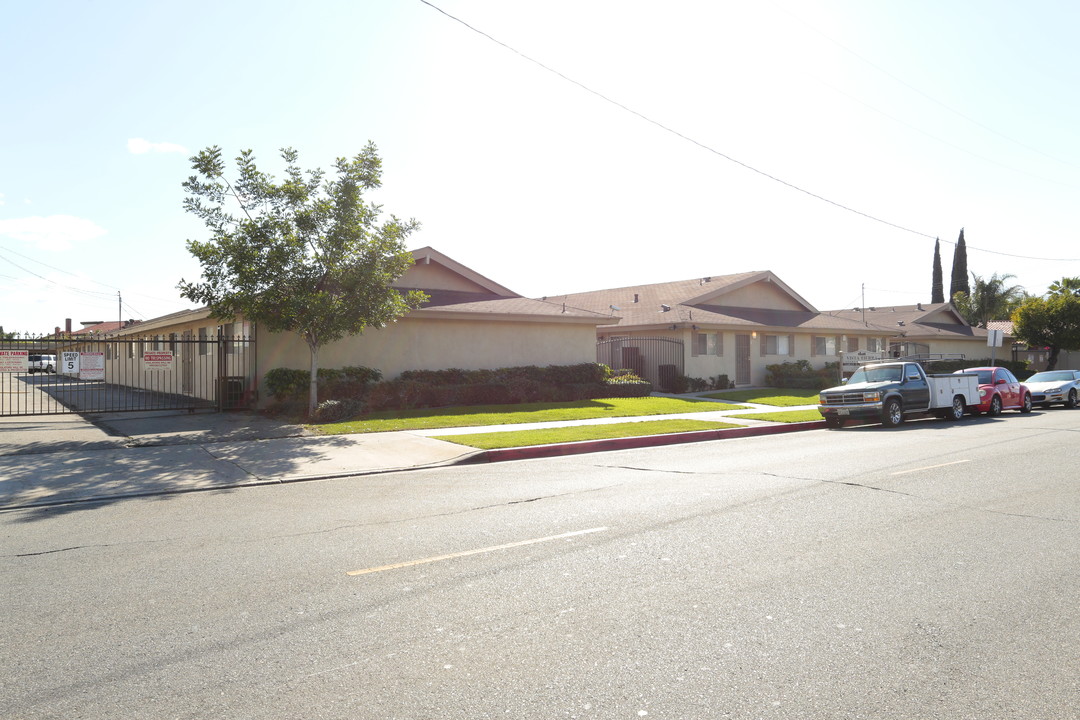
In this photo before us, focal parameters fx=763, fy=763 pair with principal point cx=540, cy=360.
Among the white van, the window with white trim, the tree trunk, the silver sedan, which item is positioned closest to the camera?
the tree trunk

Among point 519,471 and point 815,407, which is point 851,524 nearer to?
point 519,471

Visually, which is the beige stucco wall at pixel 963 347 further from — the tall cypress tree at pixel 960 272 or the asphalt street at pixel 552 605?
the asphalt street at pixel 552 605

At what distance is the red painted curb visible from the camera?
1319cm

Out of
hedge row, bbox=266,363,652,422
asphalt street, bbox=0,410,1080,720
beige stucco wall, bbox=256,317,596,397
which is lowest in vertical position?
asphalt street, bbox=0,410,1080,720

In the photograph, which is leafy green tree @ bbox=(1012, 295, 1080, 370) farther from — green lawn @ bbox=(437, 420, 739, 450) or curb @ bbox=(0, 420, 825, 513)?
green lawn @ bbox=(437, 420, 739, 450)

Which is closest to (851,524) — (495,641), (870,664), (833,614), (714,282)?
(833,614)

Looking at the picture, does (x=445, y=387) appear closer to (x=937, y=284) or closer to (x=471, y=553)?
(x=471, y=553)

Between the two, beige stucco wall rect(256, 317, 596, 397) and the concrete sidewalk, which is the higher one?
beige stucco wall rect(256, 317, 596, 397)

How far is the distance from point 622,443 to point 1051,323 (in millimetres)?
42874

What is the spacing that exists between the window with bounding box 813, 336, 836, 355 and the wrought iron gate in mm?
9229

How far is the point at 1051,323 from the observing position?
4600cm

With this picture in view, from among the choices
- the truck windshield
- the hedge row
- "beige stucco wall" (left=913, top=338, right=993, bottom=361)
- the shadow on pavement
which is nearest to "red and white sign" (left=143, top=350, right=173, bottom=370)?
the hedge row

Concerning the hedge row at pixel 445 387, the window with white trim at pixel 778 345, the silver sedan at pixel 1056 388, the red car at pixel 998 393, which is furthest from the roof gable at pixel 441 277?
the silver sedan at pixel 1056 388

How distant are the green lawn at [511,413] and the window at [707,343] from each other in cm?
623
